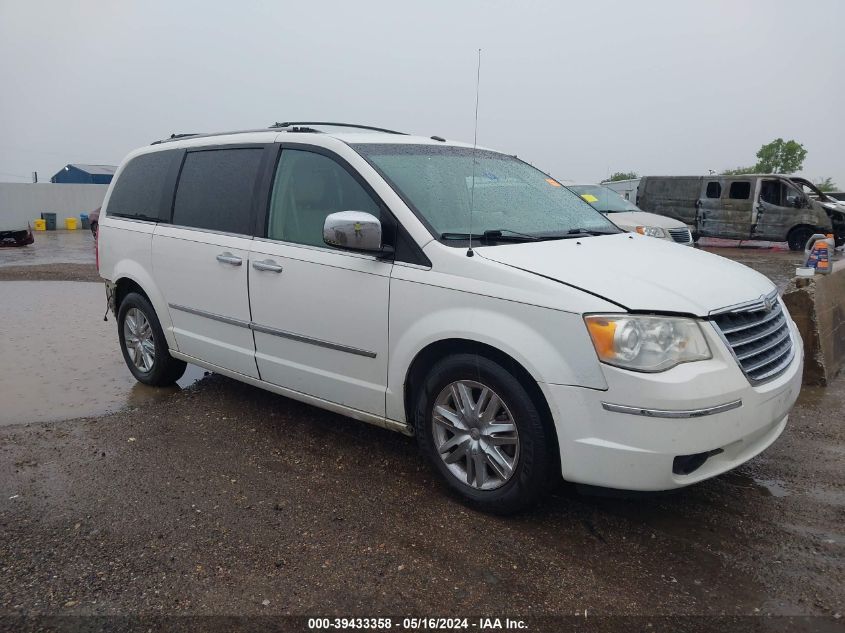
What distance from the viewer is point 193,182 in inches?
190

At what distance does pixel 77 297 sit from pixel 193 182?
5705 millimetres

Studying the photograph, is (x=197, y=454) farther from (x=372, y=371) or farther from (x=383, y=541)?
(x=383, y=541)

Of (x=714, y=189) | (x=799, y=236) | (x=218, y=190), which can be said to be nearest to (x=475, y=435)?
(x=218, y=190)

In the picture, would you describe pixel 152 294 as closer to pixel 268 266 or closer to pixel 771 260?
pixel 268 266

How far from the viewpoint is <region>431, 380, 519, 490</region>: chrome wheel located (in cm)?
321

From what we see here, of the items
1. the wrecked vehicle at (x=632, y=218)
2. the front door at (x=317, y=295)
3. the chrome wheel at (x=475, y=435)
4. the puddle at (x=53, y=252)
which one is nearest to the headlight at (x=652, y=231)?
the wrecked vehicle at (x=632, y=218)

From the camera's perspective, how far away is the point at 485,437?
129 inches

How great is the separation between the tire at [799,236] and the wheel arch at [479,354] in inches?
656

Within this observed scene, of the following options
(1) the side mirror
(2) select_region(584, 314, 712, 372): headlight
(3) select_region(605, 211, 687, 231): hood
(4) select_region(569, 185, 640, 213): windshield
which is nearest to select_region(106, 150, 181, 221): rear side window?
(1) the side mirror

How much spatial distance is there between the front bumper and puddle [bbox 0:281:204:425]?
345 centimetres

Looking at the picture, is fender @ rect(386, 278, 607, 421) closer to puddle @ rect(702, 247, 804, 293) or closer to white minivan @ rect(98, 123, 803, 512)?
white minivan @ rect(98, 123, 803, 512)

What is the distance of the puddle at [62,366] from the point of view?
502 cm

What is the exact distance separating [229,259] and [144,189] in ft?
4.70

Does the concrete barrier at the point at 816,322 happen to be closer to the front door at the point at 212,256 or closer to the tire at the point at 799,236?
the front door at the point at 212,256
